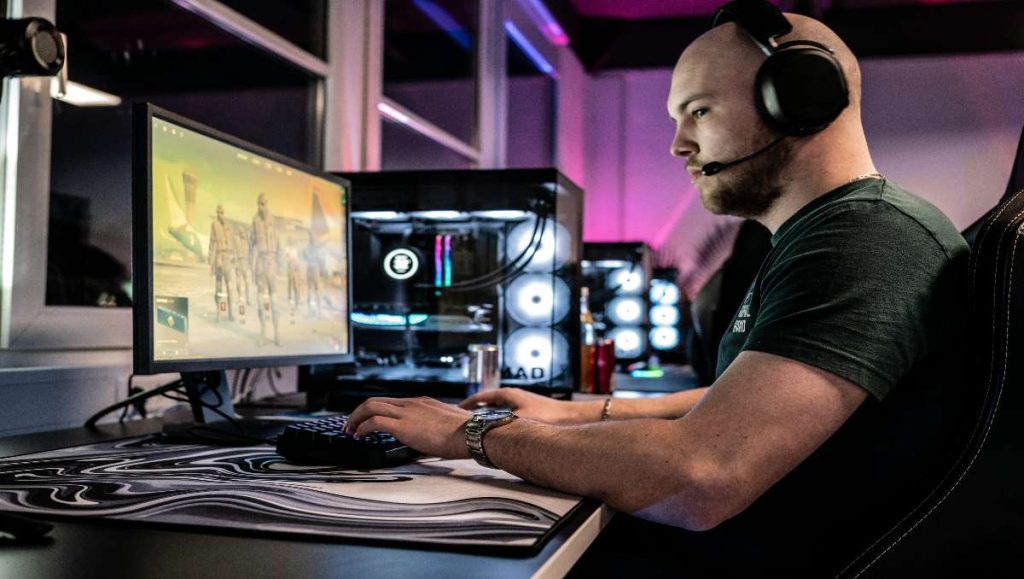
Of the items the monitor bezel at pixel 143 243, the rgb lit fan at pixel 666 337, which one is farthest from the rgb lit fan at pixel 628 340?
the monitor bezel at pixel 143 243

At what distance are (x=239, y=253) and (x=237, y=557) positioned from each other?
0.68 meters

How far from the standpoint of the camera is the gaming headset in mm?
954

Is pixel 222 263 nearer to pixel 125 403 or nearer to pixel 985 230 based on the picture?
pixel 125 403

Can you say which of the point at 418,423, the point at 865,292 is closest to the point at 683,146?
the point at 865,292

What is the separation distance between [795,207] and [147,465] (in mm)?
805

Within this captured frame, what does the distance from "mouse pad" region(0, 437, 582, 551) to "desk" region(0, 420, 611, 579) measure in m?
0.02

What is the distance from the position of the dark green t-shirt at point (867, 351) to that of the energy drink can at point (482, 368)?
805 millimetres

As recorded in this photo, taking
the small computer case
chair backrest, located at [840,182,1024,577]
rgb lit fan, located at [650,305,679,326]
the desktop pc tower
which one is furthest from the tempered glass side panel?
rgb lit fan, located at [650,305,679,326]

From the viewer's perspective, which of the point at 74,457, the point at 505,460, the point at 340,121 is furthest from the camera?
the point at 340,121

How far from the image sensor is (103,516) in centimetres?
69

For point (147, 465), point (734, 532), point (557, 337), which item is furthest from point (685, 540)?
point (557, 337)

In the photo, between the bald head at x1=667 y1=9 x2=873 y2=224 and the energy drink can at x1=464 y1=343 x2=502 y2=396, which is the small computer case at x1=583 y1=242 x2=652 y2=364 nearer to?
the energy drink can at x1=464 y1=343 x2=502 y2=396

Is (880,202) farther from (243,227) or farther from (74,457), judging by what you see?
(74,457)

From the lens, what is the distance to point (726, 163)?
1086mm
